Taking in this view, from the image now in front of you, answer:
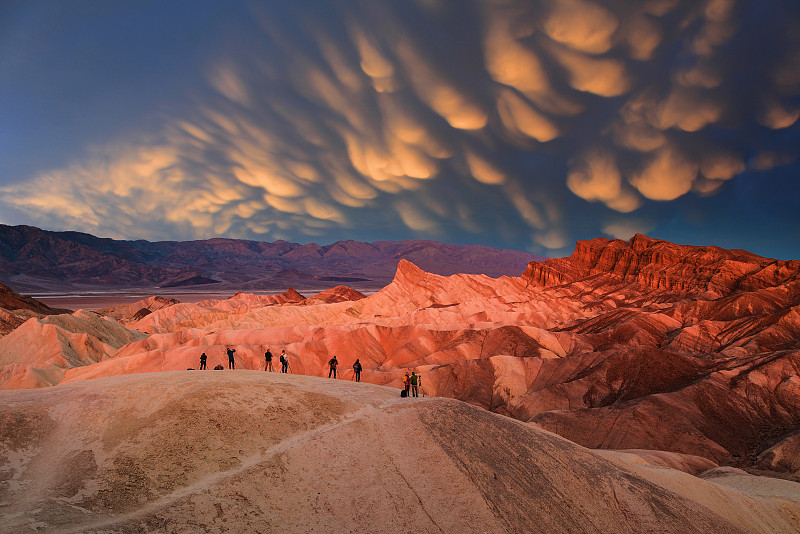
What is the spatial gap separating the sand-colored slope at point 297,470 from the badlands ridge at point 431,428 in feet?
0.16

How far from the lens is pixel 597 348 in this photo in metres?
42.5

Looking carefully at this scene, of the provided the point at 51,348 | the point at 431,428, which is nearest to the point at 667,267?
the point at 431,428

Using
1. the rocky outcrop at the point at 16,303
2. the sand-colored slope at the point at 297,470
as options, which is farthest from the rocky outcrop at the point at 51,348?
the sand-colored slope at the point at 297,470

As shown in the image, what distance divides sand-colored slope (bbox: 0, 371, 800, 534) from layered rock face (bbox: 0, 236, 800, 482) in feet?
33.0

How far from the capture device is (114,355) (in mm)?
43344

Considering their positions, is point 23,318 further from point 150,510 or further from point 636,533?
point 636,533

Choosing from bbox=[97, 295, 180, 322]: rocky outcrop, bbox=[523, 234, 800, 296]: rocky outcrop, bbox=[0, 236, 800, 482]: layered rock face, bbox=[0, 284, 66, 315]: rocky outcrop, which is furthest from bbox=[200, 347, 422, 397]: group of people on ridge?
bbox=[97, 295, 180, 322]: rocky outcrop

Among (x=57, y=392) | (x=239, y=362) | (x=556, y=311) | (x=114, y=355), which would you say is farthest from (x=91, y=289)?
(x=57, y=392)

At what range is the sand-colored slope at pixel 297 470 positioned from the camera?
771 cm

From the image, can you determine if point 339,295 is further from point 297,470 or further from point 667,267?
point 297,470

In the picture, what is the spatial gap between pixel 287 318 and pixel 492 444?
63.9 meters

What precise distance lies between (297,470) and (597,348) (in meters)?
41.0

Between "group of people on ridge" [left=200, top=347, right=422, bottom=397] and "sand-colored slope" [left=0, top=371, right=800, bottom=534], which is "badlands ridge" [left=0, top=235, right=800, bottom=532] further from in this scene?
"group of people on ridge" [left=200, top=347, right=422, bottom=397]

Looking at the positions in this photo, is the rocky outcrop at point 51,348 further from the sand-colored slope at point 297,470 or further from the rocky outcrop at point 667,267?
the rocky outcrop at point 667,267
